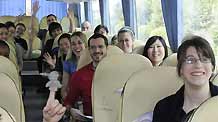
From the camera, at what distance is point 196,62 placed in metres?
2.15

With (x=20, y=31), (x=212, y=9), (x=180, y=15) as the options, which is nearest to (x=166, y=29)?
(x=180, y=15)

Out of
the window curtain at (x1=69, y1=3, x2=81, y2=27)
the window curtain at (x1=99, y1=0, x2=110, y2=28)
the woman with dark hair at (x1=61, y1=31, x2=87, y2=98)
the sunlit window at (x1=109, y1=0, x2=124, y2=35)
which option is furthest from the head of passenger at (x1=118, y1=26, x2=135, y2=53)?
the window curtain at (x1=69, y1=3, x2=81, y2=27)

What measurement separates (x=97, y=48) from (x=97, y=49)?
23mm

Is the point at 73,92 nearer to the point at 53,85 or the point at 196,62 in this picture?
the point at 196,62

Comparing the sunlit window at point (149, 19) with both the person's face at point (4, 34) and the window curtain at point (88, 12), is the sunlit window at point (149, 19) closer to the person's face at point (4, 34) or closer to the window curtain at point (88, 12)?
the person's face at point (4, 34)

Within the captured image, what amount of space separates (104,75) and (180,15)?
7.18ft

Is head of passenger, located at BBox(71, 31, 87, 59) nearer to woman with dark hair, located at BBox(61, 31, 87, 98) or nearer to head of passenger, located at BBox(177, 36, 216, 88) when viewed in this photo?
woman with dark hair, located at BBox(61, 31, 87, 98)

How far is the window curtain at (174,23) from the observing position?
486cm

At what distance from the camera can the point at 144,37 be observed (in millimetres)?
6602

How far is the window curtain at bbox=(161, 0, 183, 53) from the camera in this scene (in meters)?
4.86

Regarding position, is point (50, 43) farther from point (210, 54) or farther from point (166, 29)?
point (210, 54)

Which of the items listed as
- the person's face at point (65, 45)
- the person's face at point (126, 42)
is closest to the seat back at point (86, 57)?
the person's face at point (126, 42)

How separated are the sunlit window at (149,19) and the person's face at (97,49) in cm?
168

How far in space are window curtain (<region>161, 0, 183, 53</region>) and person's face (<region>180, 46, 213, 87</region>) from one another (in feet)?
8.76
